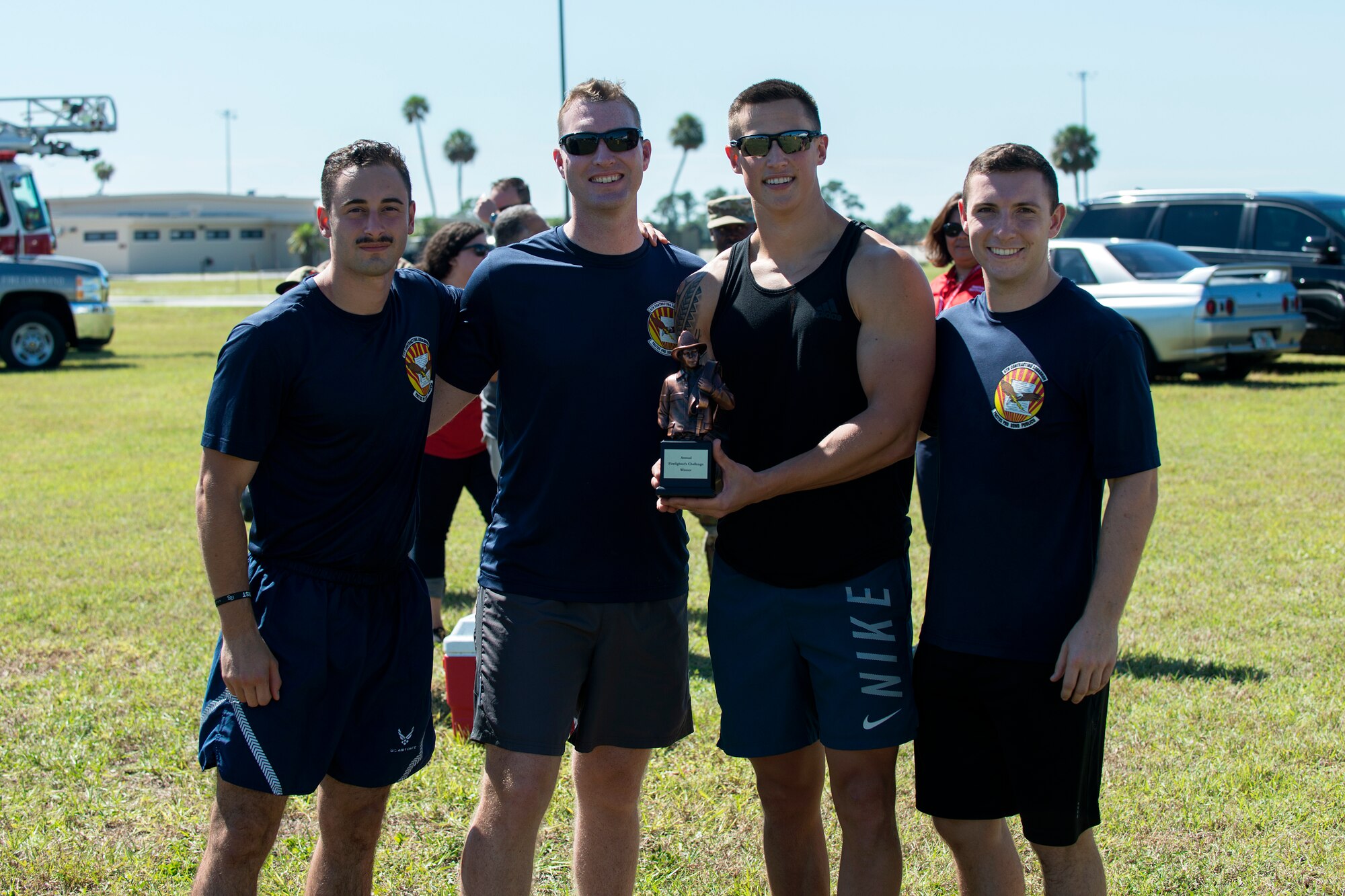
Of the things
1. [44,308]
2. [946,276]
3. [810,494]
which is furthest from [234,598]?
[44,308]

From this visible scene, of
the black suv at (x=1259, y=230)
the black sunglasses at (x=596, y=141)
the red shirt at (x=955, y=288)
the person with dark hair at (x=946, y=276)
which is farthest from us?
the black suv at (x=1259, y=230)

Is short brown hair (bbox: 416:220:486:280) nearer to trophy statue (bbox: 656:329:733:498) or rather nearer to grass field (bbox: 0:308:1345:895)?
grass field (bbox: 0:308:1345:895)

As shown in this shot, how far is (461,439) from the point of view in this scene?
5.82 m

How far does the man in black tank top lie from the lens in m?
2.97

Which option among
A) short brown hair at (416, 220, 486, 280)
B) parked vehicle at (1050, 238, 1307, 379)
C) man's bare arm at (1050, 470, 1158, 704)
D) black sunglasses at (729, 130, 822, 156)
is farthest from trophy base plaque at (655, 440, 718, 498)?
parked vehicle at (1050, 238, 1307, 379)

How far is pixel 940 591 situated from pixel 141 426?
41.4ft

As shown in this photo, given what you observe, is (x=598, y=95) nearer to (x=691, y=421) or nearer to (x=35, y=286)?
(x=691, y=421)

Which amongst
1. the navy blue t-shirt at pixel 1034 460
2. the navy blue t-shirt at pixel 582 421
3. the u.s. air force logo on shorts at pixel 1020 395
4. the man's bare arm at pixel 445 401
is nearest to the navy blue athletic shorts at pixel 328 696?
the navy blue t-shirt at pixel 582 421

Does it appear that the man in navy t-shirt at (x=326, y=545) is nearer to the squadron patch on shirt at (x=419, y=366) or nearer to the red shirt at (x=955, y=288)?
the squadron patch on shirt at (x=419, y=366)

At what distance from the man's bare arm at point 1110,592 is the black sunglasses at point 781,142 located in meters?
1.14

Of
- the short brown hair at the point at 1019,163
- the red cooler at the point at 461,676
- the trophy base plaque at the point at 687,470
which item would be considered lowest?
the red cooler at the point at 461,676

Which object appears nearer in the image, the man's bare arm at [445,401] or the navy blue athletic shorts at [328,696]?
the navy blue athletic shorts at [328,696]

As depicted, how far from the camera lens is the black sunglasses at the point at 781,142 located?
307cm

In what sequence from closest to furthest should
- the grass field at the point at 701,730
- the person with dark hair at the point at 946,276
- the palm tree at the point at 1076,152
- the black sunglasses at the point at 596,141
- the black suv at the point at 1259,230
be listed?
the black sunglasses at the point at 596,141 < the grass field at the point at 701,730 < the person with dark hair at the point at 946,276 < the black suv at the point at 1259,230 < the palm tree at the point at 1076,152
